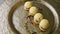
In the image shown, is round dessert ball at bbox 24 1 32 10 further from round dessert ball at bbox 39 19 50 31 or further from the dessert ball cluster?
round dessert ball at bbox 39 19 50 31

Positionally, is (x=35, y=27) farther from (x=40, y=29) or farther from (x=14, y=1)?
(x=14, y=1)

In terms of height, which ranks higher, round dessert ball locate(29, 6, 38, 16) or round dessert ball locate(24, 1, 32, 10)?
round dessert ball locate(24, 1, 32, 10)

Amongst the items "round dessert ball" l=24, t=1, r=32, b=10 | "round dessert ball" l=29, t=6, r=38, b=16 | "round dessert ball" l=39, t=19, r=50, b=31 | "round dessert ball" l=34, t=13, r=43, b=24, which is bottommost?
"round dessert ball" l=39, t=19, r=50, b=31

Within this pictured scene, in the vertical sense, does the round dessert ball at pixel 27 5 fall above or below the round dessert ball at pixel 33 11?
above

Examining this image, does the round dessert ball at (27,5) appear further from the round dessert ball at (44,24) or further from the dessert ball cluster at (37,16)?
the round dessert ball at (44,24)

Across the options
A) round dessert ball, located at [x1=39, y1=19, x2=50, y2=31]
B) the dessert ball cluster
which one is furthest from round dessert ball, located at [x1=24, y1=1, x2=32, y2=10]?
round dessert ball, located at [x1=39, y1=19, x2=50, y2=31]

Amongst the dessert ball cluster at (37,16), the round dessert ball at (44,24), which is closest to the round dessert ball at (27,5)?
the dessert ball cluster at (37,16)

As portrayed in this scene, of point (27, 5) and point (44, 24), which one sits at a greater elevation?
point (27, 5)

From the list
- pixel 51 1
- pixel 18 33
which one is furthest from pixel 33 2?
pixel 18 33

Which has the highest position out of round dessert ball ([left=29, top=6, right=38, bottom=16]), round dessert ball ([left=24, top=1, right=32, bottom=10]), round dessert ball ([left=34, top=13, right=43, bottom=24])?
round dessert ball ([left=24, top=1, right=32, bottom=10])
